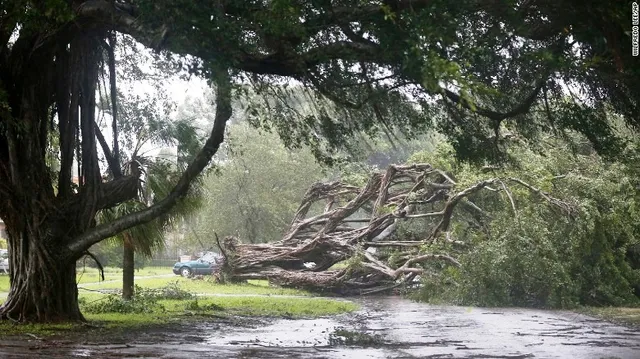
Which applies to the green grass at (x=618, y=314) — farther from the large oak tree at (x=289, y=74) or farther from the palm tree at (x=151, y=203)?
the palm tree at (x=151, y=203)

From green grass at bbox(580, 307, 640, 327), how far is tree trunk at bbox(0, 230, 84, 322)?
1026 centimetres

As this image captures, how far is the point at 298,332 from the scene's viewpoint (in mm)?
13633

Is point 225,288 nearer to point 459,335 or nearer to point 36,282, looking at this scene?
Answer: point 36,282

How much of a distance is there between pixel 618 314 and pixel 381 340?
7.78 m

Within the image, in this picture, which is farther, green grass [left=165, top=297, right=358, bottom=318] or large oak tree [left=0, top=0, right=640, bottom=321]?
green grass [left=165, top=297, right=358, bottom=318]

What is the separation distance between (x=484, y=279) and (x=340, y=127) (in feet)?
28.2

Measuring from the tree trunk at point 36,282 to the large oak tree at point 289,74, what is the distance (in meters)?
0.03

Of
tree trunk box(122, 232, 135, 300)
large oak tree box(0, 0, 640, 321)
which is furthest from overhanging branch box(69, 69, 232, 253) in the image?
tree trunk box(122, 232, 135, 300)

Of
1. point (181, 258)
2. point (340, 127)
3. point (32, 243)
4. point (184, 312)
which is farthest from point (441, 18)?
point (181, 258)

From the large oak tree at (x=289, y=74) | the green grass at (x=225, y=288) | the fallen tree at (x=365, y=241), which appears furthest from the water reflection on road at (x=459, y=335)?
the green grass at (x=225, y=288)

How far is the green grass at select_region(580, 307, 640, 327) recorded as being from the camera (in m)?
15.9

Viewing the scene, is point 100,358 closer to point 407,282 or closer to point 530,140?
point 530,140

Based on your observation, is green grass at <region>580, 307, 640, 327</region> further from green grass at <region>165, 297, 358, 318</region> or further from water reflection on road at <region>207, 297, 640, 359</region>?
green grass at <region>165, 297, 358, 318</region>

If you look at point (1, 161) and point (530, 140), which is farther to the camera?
point (530, 140)
